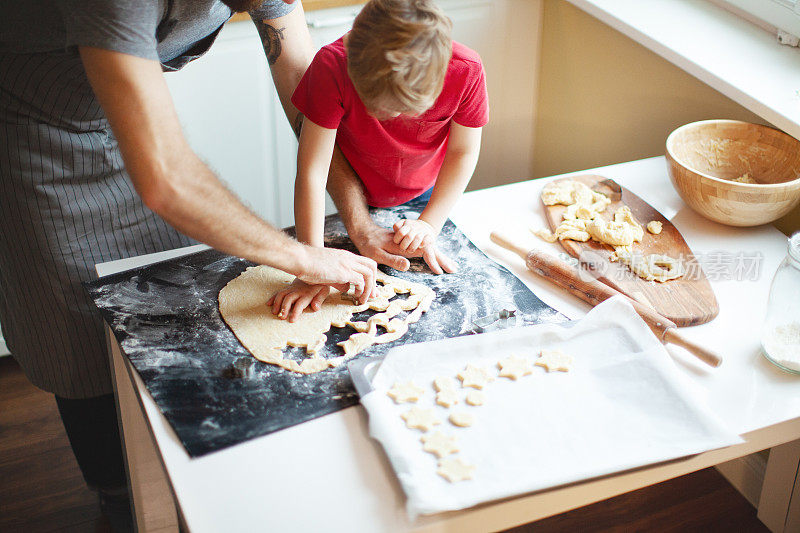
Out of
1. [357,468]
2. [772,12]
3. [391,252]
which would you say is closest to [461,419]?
[357,468]

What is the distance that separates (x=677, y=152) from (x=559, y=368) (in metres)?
0.66

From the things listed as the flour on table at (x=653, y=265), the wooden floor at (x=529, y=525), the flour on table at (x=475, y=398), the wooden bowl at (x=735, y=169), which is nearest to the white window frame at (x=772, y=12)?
the wooden bowl at (x=735, y=169)

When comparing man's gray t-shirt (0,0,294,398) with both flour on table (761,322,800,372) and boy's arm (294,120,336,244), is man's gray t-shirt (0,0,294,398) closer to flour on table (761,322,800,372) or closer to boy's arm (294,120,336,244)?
boy's arm (294,120,336,244)

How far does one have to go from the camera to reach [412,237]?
3.97ft

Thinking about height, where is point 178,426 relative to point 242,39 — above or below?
below

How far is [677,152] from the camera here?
1397 millimetres

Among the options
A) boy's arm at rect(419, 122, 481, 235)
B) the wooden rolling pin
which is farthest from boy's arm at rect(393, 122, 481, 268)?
the wooden rolling pin

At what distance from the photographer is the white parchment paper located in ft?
2.69

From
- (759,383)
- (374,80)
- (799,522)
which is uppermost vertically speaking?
(374,80)

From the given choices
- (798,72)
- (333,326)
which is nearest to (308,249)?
(333,326)

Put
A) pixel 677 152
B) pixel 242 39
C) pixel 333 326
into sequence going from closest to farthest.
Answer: pixel 333 326
pixel 677 152
pixel 242 39

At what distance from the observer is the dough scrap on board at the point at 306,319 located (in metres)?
1.01

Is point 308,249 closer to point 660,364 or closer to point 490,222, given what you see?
point 490,222

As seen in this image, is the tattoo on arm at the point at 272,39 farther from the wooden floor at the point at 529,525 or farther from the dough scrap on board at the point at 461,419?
the wooden floor at the point at 529,525
